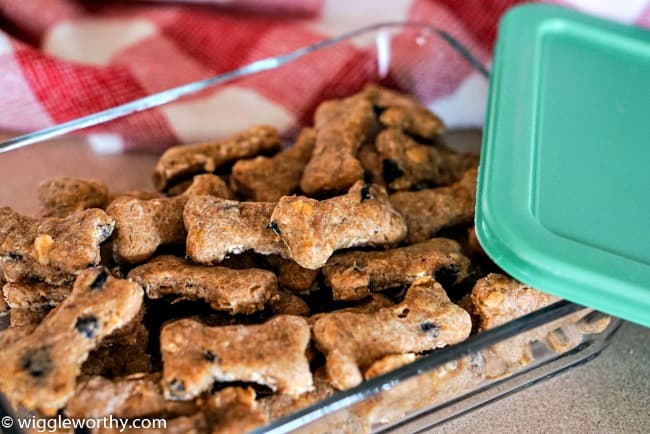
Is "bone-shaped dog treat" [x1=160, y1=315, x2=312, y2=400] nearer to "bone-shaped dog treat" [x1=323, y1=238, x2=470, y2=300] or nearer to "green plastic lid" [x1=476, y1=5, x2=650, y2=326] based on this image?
"bone-shaped dog treat" [x1=323, y1=238, x2=470, y2=300]

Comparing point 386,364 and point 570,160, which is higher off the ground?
point 570,160

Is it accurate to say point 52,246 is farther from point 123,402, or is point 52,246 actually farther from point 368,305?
point 368,305

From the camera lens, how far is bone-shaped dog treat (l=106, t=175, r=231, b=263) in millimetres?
658

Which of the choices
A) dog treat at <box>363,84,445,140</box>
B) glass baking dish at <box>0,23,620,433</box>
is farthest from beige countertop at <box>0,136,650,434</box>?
dog treat at <box>363,84,445,140</box>

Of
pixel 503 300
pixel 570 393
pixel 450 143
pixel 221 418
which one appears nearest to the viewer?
pixel 221 418

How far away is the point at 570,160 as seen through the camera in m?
0.70

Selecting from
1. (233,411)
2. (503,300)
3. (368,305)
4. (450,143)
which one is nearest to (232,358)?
(233,411)

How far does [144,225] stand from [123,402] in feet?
0.59

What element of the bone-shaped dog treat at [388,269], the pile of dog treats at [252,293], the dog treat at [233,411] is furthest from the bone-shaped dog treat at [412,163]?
the dog treat at [233,411]

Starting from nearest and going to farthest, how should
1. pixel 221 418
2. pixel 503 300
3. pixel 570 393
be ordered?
pixel 221 418 < pixel 503 300 < pixel 570 393

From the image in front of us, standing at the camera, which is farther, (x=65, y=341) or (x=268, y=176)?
(x=268, y=176)

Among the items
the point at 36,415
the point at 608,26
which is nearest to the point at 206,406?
the point at 36,415

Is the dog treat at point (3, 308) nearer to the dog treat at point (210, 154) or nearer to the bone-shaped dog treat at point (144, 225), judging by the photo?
the bone-shaped dog treat at point (144, 225)

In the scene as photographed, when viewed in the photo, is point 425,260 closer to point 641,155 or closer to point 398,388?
point 398,388
